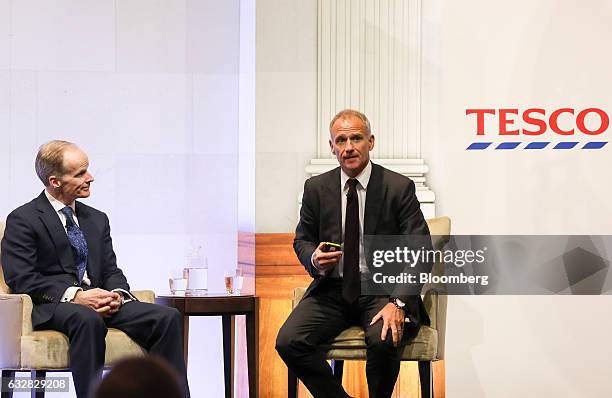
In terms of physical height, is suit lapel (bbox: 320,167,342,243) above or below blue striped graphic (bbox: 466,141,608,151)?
below

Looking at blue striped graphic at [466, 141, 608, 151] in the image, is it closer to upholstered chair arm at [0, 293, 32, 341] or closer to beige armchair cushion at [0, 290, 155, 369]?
beige armchair cushion at [0, 290, 155, 369]

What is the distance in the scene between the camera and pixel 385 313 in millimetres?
3891

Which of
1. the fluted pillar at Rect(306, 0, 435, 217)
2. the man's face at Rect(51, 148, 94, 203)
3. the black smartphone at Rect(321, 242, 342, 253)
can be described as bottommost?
the black smartphone at Rect(321, 242, 342, 253)

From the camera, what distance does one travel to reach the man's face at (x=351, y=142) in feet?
13.6

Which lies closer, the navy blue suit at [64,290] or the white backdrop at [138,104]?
the navy blue suit at [64,290]

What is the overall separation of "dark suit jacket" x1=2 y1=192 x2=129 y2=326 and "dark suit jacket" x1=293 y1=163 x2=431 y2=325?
0.85 metres

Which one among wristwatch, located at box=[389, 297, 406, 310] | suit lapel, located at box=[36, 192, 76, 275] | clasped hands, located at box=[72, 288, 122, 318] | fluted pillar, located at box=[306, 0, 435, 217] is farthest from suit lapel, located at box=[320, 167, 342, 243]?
suit lapel, located at box=[36, 192, 76, 275]

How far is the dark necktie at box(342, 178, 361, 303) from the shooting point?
13.3 ft

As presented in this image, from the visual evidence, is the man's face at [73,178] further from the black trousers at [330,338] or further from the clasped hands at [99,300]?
the black trousers at [330,338]

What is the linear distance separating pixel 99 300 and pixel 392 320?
47.8 inches

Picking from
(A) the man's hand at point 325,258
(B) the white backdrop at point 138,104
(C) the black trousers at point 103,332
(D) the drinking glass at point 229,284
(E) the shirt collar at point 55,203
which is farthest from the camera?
(B) the white backdrop at point 138,104

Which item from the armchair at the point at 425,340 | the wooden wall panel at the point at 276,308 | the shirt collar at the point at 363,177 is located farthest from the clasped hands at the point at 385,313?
the wooden wall panel at the point at 276,308

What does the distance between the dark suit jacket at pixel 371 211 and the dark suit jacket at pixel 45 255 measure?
2.79 ft

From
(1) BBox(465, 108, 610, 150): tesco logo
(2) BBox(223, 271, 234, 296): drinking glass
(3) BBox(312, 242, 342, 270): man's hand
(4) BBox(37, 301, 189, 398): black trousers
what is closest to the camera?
(4) BBox(37, 301, 189, 398): black trousers
